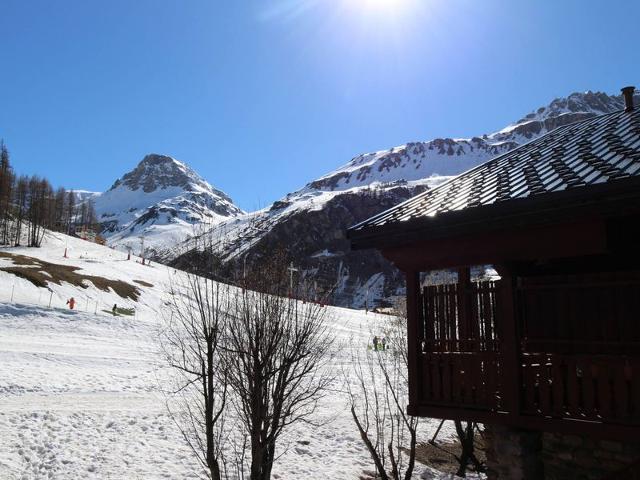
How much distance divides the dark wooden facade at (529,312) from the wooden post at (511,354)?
0.01 m

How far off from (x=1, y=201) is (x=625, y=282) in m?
77.9

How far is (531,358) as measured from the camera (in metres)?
6.42

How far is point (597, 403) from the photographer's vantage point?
586 cm

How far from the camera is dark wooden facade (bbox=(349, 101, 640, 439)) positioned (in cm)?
561

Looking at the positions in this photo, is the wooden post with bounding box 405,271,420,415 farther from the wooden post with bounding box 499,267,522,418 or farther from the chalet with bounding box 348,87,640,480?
the wooden post with bounding box 499,267,522,418

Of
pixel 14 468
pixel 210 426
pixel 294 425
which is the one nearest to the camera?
pixel 210 426

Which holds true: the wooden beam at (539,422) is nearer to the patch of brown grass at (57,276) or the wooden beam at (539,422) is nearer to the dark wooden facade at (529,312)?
the dark wooden facade at (529,312)

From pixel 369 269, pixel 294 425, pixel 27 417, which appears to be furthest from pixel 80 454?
pixel 369 269

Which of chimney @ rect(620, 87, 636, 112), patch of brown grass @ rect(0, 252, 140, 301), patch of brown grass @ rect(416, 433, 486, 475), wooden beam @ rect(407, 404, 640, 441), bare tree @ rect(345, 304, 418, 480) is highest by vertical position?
chimney @ rect(620, 87, 636, 112)

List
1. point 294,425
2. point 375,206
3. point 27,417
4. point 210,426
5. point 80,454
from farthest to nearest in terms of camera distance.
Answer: point 375,206, point 294,425, point 27,417, point 80,454, point 210,426

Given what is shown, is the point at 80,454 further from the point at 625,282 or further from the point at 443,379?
the point at 625,282

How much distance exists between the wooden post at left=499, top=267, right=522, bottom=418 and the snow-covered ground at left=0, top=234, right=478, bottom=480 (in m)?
9.26

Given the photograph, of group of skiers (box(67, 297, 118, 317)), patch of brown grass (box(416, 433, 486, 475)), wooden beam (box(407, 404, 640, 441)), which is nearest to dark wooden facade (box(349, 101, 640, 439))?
wooden beam (box(407, 404, 640, 441))

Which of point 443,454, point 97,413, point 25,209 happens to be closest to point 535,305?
point 443,454
